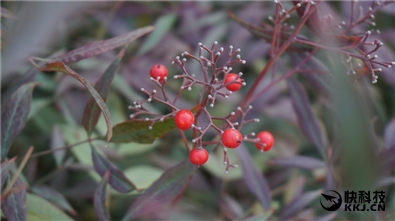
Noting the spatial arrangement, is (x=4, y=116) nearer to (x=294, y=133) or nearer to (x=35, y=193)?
(x=35, y=193)

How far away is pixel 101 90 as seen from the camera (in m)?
0.54

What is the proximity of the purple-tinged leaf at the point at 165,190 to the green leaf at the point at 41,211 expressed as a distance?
4.1 inches

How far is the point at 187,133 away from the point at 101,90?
0.47 m

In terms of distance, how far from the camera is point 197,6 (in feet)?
3.63

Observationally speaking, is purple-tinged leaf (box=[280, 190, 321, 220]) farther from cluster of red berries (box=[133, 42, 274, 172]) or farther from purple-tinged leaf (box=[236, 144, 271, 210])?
cluster of red berries (box=[133, 42, 274, 172])

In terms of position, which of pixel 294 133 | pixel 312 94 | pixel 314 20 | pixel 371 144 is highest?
pixel 314 20

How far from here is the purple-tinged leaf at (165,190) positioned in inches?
21.9

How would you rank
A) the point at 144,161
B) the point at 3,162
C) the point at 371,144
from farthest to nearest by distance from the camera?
1. the point at 144,161
2. the point at 3,162
3. the point at 371,144

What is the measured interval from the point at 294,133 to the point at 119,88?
0.48m

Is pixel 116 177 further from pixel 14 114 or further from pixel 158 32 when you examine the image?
pixel 158 32

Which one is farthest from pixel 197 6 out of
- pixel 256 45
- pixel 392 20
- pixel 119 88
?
pixel 392 20

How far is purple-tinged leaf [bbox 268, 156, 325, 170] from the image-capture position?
29.1 inches

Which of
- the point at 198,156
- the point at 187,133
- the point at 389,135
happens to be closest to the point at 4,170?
the point at 198,156

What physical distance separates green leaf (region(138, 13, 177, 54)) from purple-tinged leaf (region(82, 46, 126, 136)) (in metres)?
0.43
